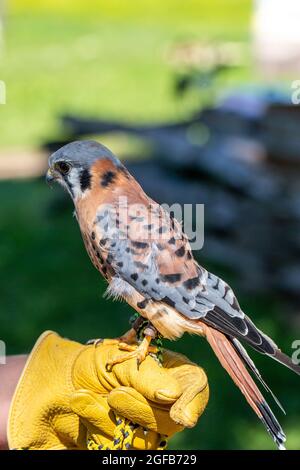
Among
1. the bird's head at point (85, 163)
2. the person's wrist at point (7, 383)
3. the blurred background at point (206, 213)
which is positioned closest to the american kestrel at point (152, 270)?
the bird's head at point (85, 163)

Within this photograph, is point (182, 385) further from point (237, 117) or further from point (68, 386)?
point (237, 117)

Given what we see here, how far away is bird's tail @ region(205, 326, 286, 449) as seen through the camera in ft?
7.37

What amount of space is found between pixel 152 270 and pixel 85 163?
1.13 feet

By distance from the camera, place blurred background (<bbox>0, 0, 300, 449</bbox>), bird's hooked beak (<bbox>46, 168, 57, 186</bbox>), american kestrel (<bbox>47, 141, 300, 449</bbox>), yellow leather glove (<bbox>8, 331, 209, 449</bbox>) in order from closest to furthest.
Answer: yellow leather glove (<bbox>8, 331, 209, 449</bbox>) → american kestrel (<bbox>47, 141, 300, 449</bbox>) → bird's hooked beak (<bbox>46, 168, 57, 186</bbox>) → blurred background (<bbox>0, 0, 300, 449</bbox>)

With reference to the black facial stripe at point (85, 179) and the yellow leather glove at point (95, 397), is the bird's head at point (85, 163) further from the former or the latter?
the yellow leather glove at point (95, 397)

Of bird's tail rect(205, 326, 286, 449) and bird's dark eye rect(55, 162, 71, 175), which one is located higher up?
bird's dark eye rect(55, 162, 71, 175)

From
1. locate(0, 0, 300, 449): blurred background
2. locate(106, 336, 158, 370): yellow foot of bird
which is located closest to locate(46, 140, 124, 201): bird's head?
locate(106, 336, 158, 370): yellow foot of bird

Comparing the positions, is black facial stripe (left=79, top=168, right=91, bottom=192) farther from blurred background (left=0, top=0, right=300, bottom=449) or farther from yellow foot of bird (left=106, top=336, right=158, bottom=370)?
blurred background (left=0, top=0, right=300, bottom=449)

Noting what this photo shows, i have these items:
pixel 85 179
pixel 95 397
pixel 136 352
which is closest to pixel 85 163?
pixel 85 179

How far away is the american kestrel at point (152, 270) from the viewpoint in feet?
7.72

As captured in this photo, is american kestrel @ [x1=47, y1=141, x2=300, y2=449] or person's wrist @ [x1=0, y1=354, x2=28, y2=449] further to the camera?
person's wrist @ [x1=0, y1=354, x2=28, y2=449]
